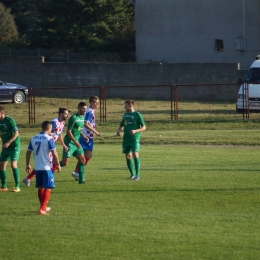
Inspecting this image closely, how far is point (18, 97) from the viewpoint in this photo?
132ft

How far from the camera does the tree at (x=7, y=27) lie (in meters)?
57.2

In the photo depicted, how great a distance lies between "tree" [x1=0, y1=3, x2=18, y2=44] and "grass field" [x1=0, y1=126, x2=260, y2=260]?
38920 mm

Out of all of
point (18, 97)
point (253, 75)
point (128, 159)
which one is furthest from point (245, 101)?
point (128, 159)

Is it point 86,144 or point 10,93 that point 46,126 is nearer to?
point 86,144

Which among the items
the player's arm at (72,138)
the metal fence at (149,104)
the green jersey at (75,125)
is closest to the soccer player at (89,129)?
the green jersey at (75,125)

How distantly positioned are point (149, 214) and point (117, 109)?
27039 mm

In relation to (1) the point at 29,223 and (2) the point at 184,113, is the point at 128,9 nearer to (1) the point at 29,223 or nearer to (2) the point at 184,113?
(2) the point at 184,113

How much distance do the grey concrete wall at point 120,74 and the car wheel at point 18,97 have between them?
157 inches

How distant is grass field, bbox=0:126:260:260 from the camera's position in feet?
30.6

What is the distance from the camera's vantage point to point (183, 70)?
→ 41.7 m

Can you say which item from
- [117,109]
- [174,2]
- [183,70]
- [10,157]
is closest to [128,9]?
[174,2]

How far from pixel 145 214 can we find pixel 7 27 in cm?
4906

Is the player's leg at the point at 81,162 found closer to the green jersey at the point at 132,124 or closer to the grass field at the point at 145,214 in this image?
the grass field at the point at 145,214

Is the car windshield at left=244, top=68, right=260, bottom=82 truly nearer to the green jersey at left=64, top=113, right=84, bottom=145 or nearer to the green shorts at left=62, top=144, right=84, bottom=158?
the green jersey at left=64, top=113, right=84, bottom=145
